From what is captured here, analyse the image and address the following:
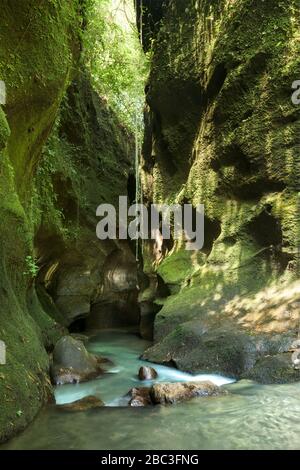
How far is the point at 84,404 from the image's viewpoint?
5.82 m

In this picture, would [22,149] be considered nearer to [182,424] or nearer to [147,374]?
[147,374]

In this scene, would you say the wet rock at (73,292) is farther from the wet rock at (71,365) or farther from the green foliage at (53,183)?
the wet rock at (71,365)

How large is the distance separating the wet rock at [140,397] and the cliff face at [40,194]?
43.3 inches

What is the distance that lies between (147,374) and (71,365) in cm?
129

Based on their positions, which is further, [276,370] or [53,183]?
[53,183]

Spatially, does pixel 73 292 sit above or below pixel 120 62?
below

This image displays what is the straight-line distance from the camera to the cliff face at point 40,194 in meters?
5.41

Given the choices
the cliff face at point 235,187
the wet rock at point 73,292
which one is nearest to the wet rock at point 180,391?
the cliff face at point 235,187

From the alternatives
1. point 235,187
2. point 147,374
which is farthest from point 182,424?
point 235,187

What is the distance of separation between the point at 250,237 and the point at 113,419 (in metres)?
5.54

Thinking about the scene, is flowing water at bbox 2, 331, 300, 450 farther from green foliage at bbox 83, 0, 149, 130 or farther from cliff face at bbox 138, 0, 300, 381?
green foliage at bbox 83, 0, 149, 130

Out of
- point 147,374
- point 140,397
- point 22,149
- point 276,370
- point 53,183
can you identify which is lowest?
point 147,374

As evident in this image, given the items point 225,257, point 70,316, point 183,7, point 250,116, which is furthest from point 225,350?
point 183,7

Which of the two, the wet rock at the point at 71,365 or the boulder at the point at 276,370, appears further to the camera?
the wet rock at the point at 71,365
